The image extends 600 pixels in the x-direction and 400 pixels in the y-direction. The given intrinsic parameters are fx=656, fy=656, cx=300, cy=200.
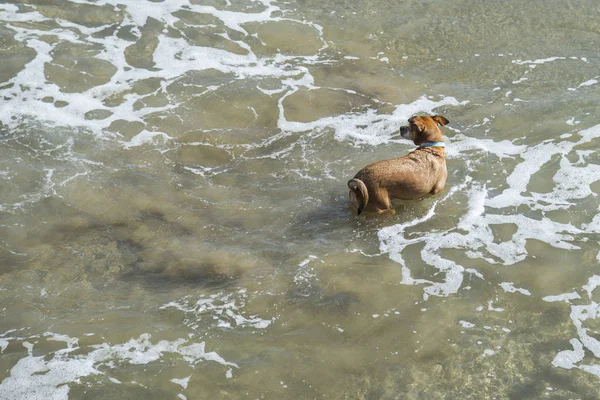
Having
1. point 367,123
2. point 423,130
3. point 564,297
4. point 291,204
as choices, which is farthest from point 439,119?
point 564,297

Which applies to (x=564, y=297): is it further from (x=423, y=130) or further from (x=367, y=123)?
(x=367, y=123)

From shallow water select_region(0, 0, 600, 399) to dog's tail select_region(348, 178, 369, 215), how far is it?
0.22 metres

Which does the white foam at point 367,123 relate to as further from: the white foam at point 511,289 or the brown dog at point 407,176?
the white foam at point 511,289

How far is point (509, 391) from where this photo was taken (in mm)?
4398

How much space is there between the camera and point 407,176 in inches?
241

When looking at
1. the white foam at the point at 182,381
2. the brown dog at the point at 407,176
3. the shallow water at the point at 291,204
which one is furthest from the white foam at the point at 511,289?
the white foam at the point at 182,381

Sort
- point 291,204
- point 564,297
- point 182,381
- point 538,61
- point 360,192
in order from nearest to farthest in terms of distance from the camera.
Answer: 1. point 182,381
2. point 564,297
3. point 360,192
4. point 291,204
5. point 538,61

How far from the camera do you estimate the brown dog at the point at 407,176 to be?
19.7 feet

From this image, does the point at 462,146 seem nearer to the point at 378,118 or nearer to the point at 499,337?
the point at 378,118

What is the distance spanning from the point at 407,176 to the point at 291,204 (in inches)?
45.8

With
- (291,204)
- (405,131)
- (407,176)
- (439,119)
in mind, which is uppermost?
(439,119)

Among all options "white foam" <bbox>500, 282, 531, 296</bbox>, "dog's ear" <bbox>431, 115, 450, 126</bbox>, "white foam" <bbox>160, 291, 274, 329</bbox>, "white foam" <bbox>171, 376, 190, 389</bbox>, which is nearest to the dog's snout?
"dog's ear" <bbox>431, 115, 450, 126</bbox>

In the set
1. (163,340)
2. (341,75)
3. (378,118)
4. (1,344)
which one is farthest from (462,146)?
(1,344)

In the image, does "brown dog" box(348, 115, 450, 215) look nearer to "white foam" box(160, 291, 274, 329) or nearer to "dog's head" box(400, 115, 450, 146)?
"dog's head" box(400, 115, 450, 146)
